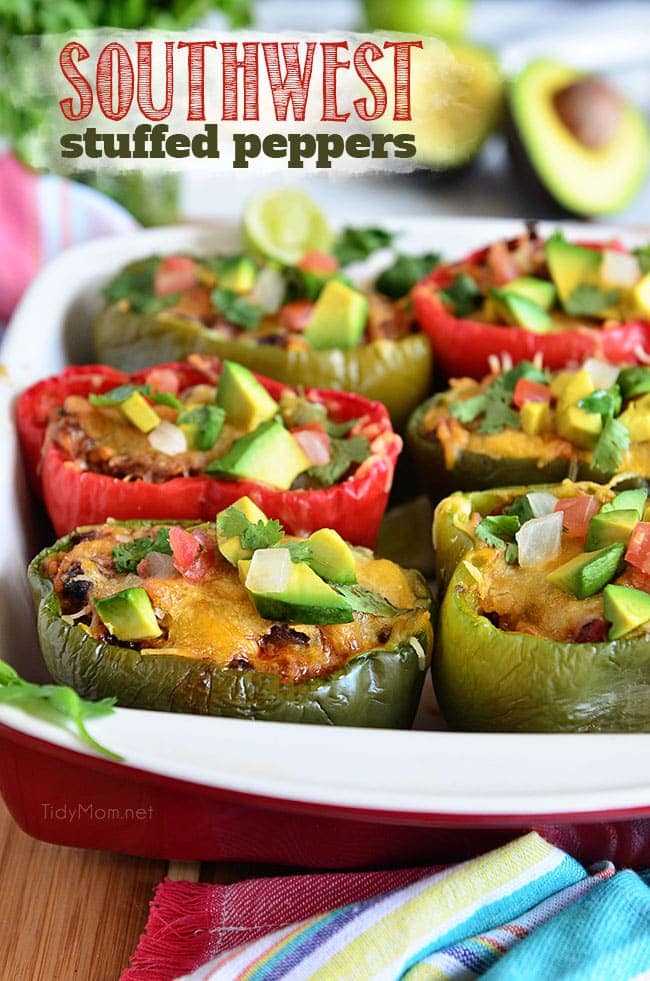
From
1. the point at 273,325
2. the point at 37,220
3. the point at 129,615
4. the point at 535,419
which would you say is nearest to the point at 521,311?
the point at 535,419

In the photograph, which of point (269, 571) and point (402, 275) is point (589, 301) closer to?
point (402, 275)

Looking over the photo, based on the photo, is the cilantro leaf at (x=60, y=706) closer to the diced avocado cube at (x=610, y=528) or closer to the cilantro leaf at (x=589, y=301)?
the diced avocado cube at (x=610, y=528)

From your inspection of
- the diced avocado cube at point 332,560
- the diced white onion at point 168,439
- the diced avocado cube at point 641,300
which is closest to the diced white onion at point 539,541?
the diced avocado cube at point 332,560

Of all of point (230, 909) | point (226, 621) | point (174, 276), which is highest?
point (174, 276)

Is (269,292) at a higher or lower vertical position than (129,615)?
higher

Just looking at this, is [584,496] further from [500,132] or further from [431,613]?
[500,132]

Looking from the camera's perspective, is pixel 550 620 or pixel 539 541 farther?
pixel 539 541

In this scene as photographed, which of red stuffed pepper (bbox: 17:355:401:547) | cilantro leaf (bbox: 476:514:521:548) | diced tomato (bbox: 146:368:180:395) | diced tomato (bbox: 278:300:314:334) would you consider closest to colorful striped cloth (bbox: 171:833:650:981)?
cilantro leaf (bbox: 476:514:521:548)

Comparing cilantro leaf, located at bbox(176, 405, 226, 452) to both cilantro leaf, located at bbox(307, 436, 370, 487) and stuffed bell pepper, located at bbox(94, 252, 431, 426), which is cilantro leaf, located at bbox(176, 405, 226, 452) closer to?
cilantro leaf, located at bbox(307, 436, 370, 487)
